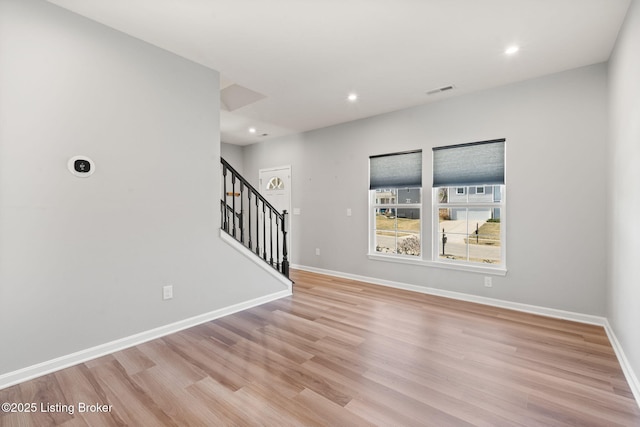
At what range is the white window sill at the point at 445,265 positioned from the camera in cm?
366

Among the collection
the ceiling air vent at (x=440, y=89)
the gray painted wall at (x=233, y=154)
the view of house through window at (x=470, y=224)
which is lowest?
the view of house through window at (x=470, y=224)

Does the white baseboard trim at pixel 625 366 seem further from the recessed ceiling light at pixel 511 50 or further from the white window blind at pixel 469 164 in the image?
the recessed ceiling light at pixel 511 50

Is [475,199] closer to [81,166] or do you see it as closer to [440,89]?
[440,89]

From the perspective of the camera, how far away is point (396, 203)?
183 inches

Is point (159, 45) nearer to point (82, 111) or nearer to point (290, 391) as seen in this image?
point (82, 111)

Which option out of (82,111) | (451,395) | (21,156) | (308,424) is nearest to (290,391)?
(308,424)

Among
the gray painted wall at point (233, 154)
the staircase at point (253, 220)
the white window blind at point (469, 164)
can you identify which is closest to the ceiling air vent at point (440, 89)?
the white window blind at point (469, 164)

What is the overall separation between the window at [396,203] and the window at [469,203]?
30 centimetres

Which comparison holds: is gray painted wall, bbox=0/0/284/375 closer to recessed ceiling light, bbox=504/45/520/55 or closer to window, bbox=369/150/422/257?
window, bbox=369/150/422/257

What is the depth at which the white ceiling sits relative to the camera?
2.23m

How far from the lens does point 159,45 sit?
2.76 meters

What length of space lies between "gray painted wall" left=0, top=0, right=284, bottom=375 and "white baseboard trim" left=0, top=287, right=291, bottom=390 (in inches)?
1.9

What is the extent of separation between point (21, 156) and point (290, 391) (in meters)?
2.45

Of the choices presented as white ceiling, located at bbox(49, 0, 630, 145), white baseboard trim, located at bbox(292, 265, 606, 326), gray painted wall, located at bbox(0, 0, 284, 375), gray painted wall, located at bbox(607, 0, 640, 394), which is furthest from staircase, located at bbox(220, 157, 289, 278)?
gray painted wall, located at bbox(607, 0, 640, 394)
